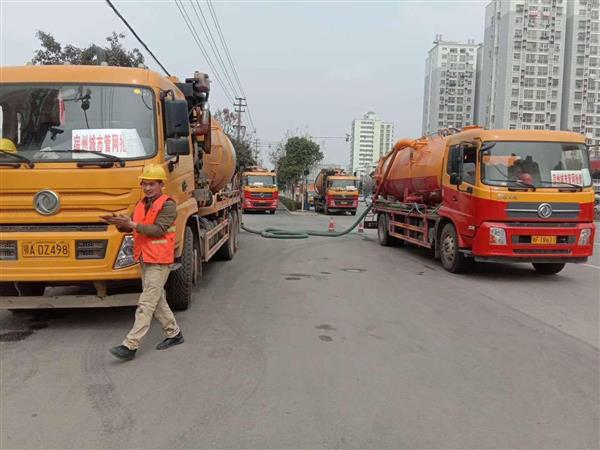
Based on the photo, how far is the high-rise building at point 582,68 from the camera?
9644 cm

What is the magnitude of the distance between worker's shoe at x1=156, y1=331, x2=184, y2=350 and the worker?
0.35m

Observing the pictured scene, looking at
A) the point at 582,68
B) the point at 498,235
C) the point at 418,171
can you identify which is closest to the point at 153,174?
the point at 498,235

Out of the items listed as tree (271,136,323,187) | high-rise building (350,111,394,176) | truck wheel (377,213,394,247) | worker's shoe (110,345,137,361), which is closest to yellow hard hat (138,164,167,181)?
worker's shoe (110,345,137,361)

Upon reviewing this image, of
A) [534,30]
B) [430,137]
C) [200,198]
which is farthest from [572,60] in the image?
[200,198]

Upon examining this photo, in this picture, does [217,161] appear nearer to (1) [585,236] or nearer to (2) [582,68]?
(1) [585,236]

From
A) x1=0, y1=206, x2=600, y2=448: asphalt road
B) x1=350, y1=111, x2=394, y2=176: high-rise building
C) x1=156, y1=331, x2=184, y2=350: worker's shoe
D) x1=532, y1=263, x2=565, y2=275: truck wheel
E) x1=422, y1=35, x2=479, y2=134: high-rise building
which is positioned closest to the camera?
x1=0, y1=206, x2=600, y2=448: asphalt road

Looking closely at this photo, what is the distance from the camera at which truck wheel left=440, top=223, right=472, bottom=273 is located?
9.48 meters

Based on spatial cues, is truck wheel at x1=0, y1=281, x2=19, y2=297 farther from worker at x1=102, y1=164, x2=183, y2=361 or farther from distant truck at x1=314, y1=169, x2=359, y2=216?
distant truck at x1=314, y1=169, x2=359, y2=216

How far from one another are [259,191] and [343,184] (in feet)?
18.9

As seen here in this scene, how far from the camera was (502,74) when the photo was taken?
98000mm

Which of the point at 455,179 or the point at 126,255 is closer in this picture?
the point at 126,255

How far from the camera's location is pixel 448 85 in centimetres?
8088

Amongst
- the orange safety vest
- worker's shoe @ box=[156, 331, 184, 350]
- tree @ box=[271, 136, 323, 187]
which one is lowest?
worker's shoe @ box=[156, 331, 184, 350]

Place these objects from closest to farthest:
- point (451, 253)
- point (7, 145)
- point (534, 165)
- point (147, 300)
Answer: point (147, 300), point (7, 145), point (534, 165), point (451, 253)
